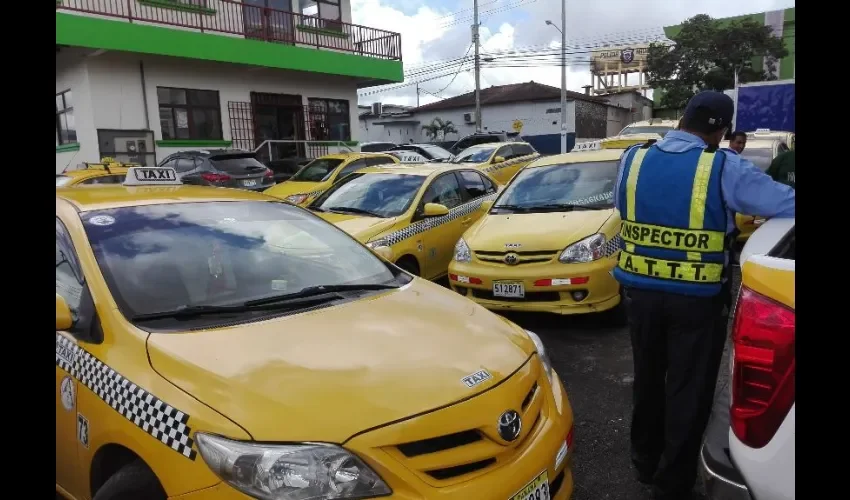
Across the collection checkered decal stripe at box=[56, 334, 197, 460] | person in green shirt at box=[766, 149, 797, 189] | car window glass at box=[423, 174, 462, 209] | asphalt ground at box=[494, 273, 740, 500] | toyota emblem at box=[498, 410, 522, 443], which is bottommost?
asphalt ground at box=[494, 273, 740, 500]

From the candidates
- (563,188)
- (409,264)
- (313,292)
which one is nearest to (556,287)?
(563,188)

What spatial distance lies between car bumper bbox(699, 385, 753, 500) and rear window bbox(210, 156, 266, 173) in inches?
411

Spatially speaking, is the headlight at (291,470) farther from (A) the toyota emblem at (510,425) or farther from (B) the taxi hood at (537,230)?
(B) the taxi hood at (537,230)

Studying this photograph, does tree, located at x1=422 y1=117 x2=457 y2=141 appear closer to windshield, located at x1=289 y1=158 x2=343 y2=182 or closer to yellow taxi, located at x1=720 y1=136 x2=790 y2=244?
windshield, located at x1=289 y1=158 x2=343 y2=182

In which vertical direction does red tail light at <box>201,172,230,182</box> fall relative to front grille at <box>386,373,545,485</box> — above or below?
above

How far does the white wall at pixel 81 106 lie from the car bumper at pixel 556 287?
42.1 ft

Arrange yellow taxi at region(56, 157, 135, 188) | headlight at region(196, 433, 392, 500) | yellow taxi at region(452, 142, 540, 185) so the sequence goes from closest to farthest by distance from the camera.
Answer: headlight at region(196, 433, 392, 500), yellow taxi at region(56, 157, 135, 188), yellow taxi at region(452, 142, 540, 185)

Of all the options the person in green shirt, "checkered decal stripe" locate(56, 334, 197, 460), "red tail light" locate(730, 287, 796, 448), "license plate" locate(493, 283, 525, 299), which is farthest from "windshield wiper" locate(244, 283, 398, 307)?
the person in green shirt

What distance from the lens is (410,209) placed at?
6262 millimetres

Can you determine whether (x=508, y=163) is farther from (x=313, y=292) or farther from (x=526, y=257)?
(x=313, y=292)

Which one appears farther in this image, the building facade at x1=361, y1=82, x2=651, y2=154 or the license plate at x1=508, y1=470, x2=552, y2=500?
the building facade at x1=361, y1=82, x2=651, y2=154

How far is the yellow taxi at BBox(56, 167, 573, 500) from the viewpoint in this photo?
6.19ft

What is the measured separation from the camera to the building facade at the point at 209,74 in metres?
14.5
